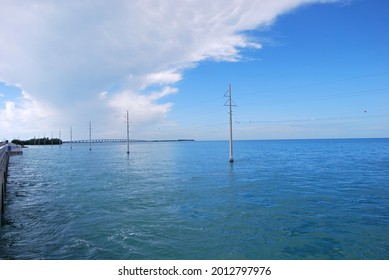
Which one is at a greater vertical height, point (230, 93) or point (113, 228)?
point (230, 93)

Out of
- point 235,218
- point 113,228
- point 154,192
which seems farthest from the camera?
point 154,192

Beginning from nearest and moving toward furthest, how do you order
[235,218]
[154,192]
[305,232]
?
[305,232], [235,218], [154,192]

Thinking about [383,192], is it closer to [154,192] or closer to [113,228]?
[154,192]

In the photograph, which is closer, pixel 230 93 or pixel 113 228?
pixel 113 228

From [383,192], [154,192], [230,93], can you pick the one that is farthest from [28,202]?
[230,93]

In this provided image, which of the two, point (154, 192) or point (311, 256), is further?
point (154, 192)

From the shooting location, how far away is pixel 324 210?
1433 centimetres

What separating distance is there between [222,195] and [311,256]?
32.6 ft

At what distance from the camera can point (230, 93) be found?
1617 inches

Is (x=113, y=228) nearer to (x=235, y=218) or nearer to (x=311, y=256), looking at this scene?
(x=235, y=218)
